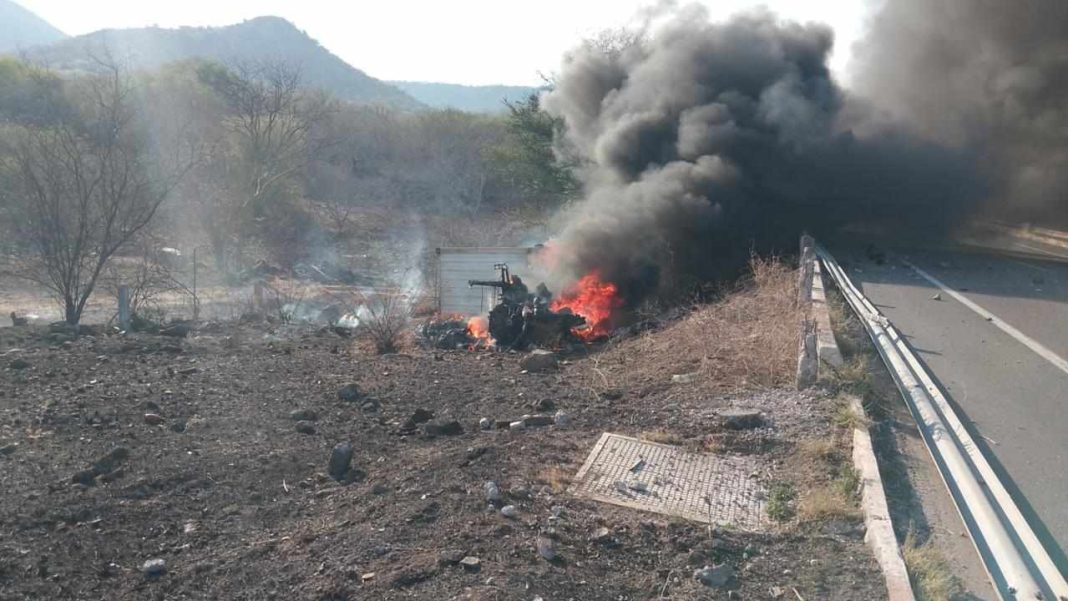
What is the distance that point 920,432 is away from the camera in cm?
621

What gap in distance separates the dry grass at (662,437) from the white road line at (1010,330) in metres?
4.53

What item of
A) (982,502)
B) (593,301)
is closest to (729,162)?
(593,301)

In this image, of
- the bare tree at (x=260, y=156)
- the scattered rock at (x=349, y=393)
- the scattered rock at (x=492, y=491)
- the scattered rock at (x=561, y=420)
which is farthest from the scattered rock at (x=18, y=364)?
the bare tree at (x=260, y=156)

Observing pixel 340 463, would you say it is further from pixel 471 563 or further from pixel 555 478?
pixel 471 563

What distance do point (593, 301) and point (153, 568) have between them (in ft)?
34.5

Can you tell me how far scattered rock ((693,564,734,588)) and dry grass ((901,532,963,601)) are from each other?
2.73 feet

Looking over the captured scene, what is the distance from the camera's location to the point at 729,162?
56.4 feet

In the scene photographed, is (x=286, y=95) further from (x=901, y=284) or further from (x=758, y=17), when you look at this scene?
(x=901, y=284)

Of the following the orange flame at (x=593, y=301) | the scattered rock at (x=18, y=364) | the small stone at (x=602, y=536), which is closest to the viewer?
the small stone at (x=602, y=536)

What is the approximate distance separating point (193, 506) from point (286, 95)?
3132cm

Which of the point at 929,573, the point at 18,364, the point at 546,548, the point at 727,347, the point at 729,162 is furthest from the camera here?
the point at 729,162

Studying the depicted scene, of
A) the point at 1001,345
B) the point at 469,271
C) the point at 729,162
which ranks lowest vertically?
the point at 469,271

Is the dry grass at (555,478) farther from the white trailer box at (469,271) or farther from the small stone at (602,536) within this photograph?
the white trailer box at (469,271)

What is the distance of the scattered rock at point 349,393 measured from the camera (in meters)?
8.09
